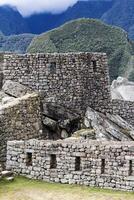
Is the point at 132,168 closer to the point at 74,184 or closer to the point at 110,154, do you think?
the point at 110,154

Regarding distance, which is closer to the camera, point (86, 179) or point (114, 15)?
point (86, 179)

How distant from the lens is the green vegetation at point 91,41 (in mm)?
128163

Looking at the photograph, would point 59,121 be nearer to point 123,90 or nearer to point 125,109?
point 125,109

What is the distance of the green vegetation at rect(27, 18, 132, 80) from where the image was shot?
128163 mm

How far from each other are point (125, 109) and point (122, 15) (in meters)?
158

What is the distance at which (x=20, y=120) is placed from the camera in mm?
26266

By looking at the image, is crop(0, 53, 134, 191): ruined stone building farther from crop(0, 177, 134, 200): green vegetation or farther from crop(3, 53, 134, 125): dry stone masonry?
crop(0, 177, 134, 200): green vegetation

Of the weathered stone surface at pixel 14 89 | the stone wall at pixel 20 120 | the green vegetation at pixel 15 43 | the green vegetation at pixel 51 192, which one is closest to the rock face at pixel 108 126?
the stone wall at pixel 20 120

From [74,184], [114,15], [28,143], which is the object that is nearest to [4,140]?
[28,143]

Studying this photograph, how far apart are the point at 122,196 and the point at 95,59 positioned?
12573 millimetres

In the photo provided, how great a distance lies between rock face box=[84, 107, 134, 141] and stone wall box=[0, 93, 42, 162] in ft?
8.99

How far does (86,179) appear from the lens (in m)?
21.7

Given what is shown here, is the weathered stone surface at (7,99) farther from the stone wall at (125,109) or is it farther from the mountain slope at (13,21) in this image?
the mountain slope at (13,21)

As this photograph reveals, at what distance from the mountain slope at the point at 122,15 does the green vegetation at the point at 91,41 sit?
139 feet
